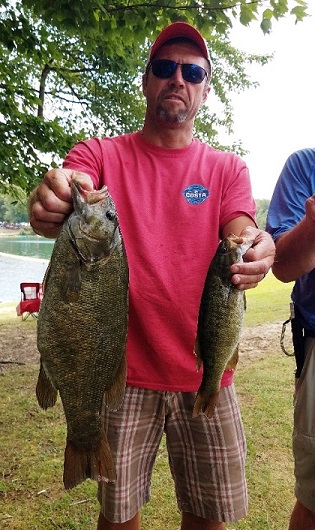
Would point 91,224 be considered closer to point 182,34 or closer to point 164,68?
point 164,68

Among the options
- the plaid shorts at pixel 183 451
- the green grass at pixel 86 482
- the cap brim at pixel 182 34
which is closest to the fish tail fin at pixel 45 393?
the plaid shorts at pixel 183 451

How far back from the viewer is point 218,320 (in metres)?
2.21

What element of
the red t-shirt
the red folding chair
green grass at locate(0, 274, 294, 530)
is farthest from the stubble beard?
the red folding chair

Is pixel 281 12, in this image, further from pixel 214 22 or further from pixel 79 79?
pixel 79 79

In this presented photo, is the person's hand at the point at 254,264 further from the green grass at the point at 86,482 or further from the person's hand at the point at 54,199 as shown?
the green grass at the point at 86,482

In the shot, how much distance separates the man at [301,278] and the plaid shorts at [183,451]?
1.27 ft

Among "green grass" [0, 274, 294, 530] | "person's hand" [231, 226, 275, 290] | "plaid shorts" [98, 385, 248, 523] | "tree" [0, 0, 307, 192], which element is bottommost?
"green grass" [0, 274, 294, 530]

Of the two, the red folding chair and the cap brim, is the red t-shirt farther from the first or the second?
the red folding chair

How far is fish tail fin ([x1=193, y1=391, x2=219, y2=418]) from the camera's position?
2.36m

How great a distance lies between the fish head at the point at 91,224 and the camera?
184 centimetres

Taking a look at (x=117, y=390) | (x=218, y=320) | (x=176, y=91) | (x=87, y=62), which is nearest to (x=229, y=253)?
(x=218, y=320)

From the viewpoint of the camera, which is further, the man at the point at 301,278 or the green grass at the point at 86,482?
→ the green grass at the point at 86,482

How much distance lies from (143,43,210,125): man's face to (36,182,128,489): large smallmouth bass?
0.96m

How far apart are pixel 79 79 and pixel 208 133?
4.05 metres
